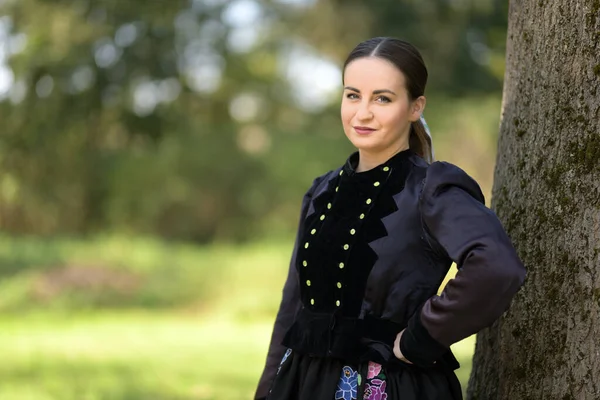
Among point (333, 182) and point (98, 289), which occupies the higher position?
point (98, 289)

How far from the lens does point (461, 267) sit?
5.87 feet

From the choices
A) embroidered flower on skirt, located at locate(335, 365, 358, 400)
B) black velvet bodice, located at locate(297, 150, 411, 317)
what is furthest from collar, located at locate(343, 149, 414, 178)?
embroidered flower on skirt, located at locate(335, 365, 358, 400)

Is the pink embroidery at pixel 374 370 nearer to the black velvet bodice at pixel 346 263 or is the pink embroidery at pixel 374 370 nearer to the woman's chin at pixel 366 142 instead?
the black velvet bodice at pixel 346 263

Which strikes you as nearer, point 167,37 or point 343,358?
point 343,358

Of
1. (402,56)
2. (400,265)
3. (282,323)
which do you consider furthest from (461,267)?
(282,323)

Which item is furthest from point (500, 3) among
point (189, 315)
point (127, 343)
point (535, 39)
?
point (535, 39)

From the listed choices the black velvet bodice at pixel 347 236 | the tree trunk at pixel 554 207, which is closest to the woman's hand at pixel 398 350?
the black velvet bodice at pixel 347 236

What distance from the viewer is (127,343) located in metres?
7.46

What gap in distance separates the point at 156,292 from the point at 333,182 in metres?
8.68

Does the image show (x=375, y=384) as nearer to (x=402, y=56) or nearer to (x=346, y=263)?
(x=346, y=263)

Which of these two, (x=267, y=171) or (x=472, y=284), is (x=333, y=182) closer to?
(x=472, y=284)

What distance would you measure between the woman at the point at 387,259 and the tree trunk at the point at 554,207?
0.37 metres

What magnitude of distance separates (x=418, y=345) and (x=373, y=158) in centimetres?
53

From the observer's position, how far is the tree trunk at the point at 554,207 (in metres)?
2.12
